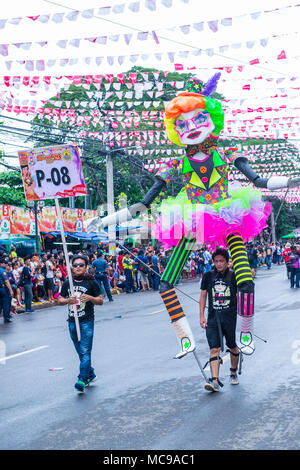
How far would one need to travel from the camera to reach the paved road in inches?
191

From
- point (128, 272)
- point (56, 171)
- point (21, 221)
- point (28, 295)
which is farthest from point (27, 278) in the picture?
point (56, 171)

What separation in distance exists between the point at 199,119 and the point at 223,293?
183 centimetres

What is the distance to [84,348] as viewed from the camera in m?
6.96

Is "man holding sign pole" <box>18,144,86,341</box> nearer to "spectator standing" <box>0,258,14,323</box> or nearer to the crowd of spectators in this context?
the crowd of spectators

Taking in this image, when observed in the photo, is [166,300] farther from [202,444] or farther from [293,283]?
[293,283]

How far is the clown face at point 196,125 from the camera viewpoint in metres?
6.56

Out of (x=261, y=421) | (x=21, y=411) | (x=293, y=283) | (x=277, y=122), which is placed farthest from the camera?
(x=293, y=283)

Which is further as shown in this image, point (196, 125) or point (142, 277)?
point (142, 277)

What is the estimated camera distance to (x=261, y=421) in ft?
17.1

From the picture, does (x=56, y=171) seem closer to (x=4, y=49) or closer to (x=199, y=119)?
(x=199, y=119)

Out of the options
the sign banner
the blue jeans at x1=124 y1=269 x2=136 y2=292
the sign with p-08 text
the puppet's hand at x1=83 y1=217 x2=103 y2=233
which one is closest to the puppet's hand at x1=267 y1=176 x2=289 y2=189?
the puppet's hand at x1=83 y1=217 x2=103 y2=233

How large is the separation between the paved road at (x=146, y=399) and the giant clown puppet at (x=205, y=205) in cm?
65
